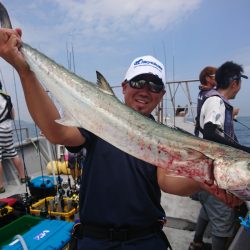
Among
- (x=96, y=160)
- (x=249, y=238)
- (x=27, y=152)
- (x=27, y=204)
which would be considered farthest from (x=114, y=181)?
(x=27, y=152)

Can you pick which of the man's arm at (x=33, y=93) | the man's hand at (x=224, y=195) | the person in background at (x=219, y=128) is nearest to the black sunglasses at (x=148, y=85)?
the man's arm at (x=33, y=93)

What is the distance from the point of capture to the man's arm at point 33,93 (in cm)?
207

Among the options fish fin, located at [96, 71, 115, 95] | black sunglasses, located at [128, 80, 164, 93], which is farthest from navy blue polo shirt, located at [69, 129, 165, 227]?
black sunglasses, located at [128, 80, 164, 93]

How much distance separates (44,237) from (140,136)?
7.43 feet

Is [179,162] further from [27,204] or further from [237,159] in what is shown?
[27,204]

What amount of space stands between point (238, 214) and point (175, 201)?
196 centimetres

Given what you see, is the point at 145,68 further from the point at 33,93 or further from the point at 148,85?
the point at 33,93

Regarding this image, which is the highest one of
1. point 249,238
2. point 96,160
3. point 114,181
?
point 96,160

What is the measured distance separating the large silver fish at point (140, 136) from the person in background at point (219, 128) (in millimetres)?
1662

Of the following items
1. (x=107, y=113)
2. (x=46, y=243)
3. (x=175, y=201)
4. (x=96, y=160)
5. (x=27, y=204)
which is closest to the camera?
(x=107, y=113)

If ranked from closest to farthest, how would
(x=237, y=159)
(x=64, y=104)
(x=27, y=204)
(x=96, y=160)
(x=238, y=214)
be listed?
(x=237, y=159) < (x=64, y=104) < (x=96, y=160) < (x=238, y=214) < (x=27, y=204)

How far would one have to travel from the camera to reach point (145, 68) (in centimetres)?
252

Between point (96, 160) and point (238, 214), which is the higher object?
point (96, 160)

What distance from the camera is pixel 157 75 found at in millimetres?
2504
